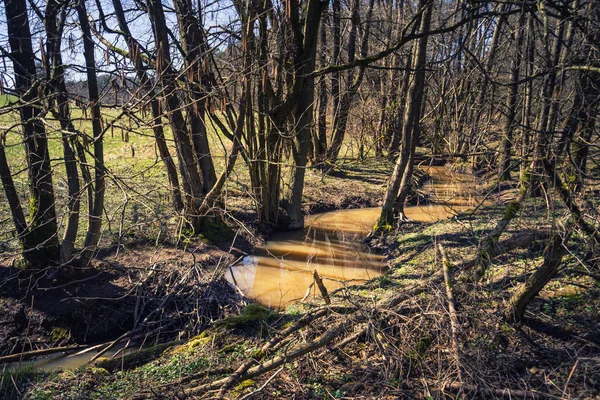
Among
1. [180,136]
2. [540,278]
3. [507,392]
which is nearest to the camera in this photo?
[507,392]

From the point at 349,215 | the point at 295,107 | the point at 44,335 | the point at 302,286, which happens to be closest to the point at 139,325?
the point at 44,335

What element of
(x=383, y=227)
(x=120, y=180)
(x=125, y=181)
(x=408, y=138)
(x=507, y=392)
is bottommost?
(x=383, y=227)

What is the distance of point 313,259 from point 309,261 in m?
0.16

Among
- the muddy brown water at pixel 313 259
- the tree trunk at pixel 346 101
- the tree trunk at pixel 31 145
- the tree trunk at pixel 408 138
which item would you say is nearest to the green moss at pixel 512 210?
the muddy brown water at pixel 313 259

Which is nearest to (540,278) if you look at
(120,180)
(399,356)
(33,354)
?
(399,356)

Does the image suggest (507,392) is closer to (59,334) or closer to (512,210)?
(512,210)

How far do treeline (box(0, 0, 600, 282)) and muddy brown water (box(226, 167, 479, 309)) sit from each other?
80 cm

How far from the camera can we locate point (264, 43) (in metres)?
9.81

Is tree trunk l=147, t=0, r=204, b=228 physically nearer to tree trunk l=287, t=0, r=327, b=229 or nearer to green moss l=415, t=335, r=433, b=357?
tree trunk l=287, t=0, r=327, b=229

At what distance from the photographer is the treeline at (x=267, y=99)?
4.70 meters

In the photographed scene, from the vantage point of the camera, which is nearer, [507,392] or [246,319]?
[507,392]

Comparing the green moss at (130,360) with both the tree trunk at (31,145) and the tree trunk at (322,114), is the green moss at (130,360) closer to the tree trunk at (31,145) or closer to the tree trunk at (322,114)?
the tree trunk at (31,145)

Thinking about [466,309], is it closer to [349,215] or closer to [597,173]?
[597,173]

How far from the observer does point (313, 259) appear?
10.6 meters
